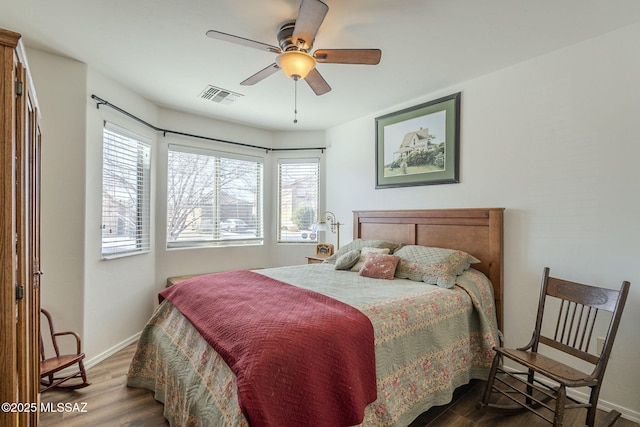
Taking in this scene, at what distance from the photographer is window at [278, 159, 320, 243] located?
4.60m

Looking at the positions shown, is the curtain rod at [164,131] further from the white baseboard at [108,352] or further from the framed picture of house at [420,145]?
the white baseboard at [108,352]

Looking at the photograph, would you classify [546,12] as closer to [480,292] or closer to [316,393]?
[480,292]

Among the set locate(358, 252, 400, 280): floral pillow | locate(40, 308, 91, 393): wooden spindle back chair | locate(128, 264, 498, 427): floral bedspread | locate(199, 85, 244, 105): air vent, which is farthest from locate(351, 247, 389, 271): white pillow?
locate(40, 308, 91, 393): wooden spindle back chair

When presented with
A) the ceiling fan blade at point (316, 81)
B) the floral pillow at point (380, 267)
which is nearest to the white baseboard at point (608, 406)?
the floral pillow at point (380, 267)

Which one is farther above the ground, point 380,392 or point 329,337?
point 329,337

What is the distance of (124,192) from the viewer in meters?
3.10

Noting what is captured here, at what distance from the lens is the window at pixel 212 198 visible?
3816mm

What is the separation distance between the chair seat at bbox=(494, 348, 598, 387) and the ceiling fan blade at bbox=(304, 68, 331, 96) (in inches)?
88.0

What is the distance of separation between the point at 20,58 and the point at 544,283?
10.1ft

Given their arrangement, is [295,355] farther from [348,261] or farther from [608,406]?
[608,406]

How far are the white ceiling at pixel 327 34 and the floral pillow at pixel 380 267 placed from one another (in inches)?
66.6

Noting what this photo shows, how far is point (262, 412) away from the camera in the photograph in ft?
3.85

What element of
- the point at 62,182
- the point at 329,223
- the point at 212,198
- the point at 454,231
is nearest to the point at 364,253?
the point at 454,231

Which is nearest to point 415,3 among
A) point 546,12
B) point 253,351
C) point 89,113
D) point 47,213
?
point 546,12
